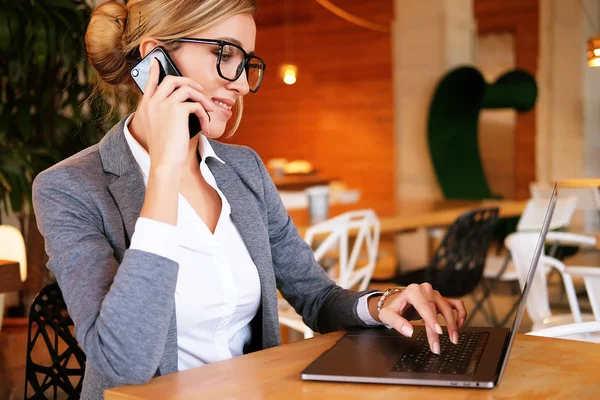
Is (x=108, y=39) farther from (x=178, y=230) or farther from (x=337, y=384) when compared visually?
(x=337, y=384)

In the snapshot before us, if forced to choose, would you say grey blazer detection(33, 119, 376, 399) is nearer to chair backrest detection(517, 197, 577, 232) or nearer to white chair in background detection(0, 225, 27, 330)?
white chair in background detection(0, 225, 27, 330)

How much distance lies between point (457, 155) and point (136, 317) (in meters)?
5.92

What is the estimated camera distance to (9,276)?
2521 mm

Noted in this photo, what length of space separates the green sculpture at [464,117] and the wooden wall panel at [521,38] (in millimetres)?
2079

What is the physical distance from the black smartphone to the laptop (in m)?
0.45

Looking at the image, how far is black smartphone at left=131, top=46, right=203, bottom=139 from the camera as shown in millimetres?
1419

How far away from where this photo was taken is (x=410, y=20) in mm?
6695

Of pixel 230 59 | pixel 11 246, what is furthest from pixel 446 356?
pixel 11 246

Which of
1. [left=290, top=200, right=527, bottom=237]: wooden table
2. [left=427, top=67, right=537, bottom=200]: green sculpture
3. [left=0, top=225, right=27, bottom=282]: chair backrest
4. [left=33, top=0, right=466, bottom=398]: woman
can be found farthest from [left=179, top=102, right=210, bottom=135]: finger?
[left=427, top=67, right=537, bottom=200]: green sculpture

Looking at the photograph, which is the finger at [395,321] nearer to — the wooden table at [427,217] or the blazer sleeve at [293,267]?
the blazer sleeve at [293,267]

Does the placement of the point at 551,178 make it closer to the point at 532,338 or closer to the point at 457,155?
the point at 457,155

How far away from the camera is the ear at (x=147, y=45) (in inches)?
59.5

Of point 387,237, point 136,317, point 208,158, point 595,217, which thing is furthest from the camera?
point 595,217

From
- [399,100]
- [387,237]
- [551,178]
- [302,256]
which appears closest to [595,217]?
[551,178]
